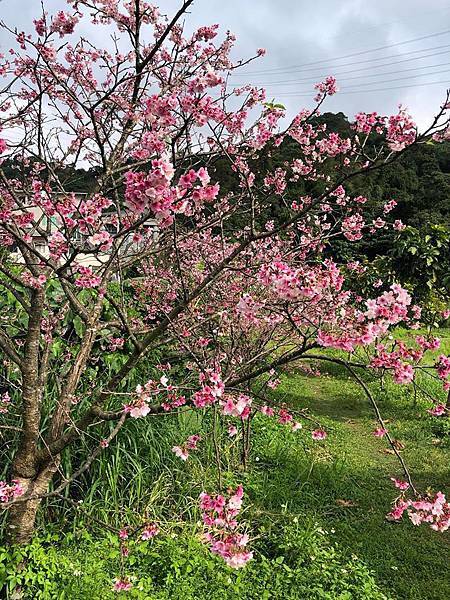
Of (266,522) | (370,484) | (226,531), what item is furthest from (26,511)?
(370,484)

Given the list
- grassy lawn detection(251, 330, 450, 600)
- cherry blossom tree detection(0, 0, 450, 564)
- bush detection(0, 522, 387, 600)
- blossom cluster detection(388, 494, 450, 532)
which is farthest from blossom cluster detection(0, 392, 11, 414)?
blossom cluster detection(388, 494, 450, 532)

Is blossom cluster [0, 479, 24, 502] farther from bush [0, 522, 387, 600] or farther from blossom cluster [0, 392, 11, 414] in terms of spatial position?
blossom cluster [0, 392, 11, 414]

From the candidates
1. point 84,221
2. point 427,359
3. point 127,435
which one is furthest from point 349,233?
point 427,359

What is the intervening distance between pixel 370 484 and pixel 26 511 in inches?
106

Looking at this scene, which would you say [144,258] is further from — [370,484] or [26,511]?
[370,484]

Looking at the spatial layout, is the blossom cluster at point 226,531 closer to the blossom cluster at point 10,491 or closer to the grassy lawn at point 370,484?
the blossom cluster at point 10,491

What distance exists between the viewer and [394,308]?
1.85 m

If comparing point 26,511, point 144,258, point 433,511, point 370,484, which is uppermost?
point 144,258

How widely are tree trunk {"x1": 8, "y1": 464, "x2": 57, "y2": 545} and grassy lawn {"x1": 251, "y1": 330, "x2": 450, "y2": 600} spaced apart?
1574 millimetres

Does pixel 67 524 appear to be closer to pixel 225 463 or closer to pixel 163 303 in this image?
pixel 225 463

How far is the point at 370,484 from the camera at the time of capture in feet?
13.4

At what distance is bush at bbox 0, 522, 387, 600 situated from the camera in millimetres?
2289

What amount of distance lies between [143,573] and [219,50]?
320cm

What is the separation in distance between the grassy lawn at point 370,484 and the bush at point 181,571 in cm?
28
